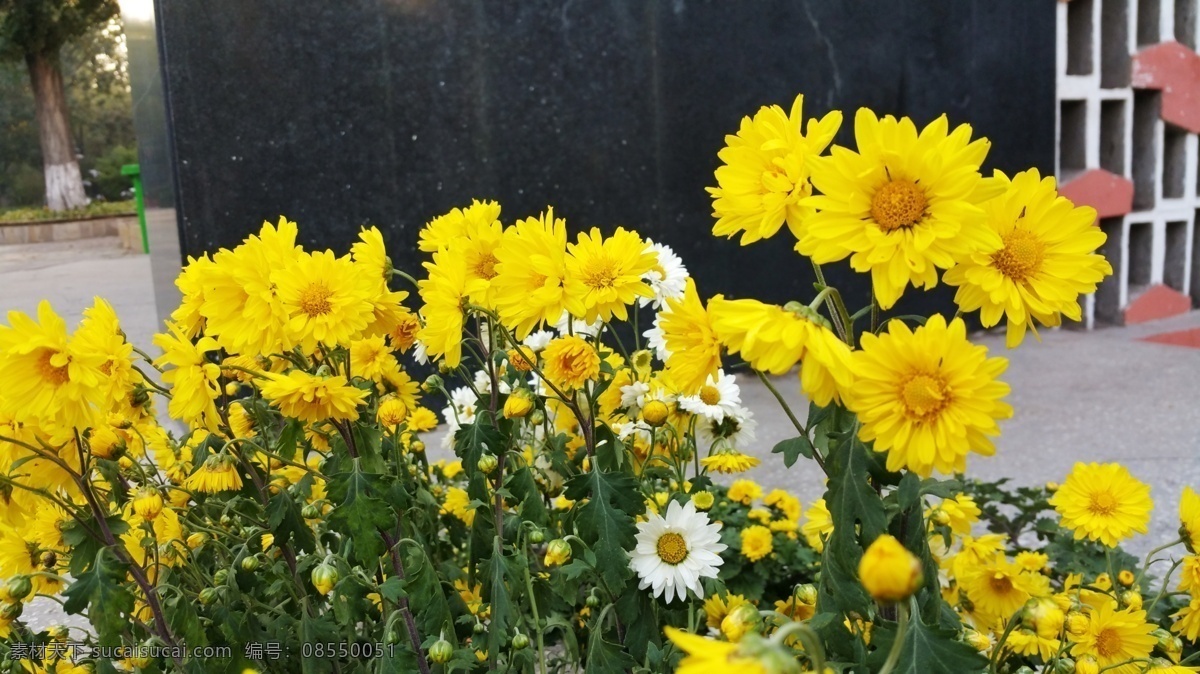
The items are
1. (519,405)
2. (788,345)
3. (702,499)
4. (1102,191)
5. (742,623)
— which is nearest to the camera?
(788,345)

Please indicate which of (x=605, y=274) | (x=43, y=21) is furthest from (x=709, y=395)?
(x=43, y=21)

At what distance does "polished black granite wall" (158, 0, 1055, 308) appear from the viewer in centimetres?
315

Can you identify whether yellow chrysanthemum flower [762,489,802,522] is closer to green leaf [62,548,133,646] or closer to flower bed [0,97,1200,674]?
flower bed [0,97,1200,674]

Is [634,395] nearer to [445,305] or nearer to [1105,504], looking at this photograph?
[445,305]

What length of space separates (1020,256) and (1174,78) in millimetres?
4928

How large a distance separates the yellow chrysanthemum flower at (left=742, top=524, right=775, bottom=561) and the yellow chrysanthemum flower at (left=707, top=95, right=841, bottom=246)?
1.00 meters

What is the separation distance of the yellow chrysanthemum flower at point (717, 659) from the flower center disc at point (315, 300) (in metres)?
0.60

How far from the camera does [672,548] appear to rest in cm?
102

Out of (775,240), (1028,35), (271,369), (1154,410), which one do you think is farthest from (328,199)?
(1028,35)

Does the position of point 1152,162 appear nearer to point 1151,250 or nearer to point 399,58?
point 1151,250

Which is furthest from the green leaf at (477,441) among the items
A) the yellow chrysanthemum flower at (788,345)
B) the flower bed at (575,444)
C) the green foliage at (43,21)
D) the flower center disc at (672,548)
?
the green foliage at (43,21)

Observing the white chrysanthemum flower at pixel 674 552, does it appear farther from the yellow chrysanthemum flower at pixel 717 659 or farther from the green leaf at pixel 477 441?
the yellow chrysanthemum flower at pixel 717 659

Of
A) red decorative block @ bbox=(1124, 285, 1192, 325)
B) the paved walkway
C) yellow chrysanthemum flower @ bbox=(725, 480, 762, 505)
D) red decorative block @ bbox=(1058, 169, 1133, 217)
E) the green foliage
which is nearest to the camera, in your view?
yellow chrysanthemum flower @ bbox=(725, 480, 762, 505)

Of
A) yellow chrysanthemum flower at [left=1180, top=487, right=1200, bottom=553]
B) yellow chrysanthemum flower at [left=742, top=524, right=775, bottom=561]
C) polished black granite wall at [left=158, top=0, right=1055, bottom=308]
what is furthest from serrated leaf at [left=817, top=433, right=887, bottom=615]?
polished black granite wall at [left=158, top=0, right=1055, bottom=308]
